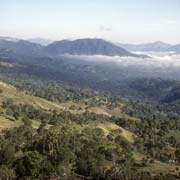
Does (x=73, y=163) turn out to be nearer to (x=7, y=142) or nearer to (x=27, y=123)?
(x=7, y=142)

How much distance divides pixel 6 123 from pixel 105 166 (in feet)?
218

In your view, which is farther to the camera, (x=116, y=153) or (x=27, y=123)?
(x=27, y=123)

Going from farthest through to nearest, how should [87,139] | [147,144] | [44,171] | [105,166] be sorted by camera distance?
[147,144] → [87,139] → [105,166] → [44,171]

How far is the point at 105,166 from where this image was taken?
5034 inches

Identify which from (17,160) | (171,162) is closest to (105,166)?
(17,160)

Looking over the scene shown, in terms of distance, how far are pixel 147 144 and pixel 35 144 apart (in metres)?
76.3

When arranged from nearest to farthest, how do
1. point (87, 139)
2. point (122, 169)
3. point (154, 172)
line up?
point (122, 169) < point (154, 172) < point (87, 139)

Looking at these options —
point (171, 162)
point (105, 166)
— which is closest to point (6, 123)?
point (105, 166)

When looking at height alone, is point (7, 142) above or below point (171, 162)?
above

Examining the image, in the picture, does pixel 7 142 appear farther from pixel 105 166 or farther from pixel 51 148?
pixel 105 166

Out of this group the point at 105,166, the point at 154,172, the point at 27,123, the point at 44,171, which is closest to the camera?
the point at 44,171

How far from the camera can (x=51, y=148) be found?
422ft

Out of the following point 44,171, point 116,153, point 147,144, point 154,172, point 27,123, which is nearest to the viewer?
point 44,171

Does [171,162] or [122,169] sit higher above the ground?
[122,169]
